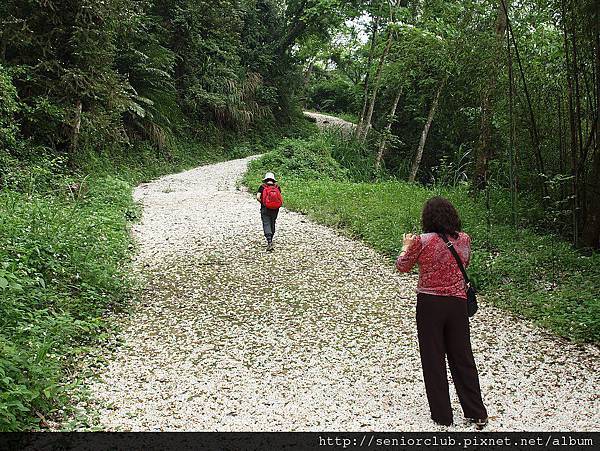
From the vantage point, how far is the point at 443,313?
13.8 ft

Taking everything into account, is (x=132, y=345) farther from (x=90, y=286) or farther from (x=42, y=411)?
(x=42, y=411)

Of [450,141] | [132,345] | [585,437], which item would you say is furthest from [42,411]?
[450,141]

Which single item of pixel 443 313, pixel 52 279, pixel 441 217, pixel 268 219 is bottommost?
pixel 52 279

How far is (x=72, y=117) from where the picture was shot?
44.4ft

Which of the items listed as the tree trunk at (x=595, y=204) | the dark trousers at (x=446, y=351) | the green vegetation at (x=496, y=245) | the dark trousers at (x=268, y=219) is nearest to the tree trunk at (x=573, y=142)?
the tree trunk at (x=595, y=204)

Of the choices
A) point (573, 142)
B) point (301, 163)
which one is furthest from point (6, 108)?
point (301, 163)

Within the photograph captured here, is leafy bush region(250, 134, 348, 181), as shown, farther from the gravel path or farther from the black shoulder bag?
the black shoulder bag

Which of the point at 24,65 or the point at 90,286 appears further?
the point at 24,65

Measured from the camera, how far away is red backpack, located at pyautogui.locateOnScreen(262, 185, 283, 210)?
400 inches

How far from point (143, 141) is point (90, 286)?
1464cm

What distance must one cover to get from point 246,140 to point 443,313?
81.4 ft

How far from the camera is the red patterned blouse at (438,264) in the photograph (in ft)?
13.9

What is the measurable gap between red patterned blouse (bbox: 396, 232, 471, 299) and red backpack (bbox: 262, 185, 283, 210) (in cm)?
603

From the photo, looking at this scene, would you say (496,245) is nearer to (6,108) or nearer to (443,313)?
(443,313)
